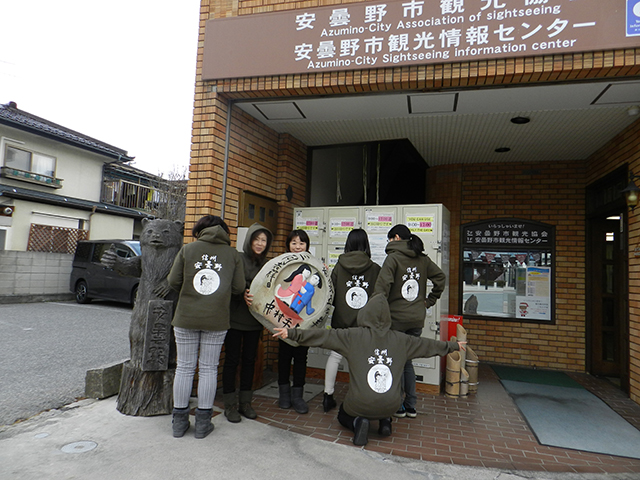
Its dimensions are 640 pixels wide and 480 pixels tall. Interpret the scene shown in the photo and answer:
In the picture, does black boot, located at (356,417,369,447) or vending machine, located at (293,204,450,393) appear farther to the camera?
vending machine, located at (293,204,450,393)

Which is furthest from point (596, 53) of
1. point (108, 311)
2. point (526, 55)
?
point (108, 311)

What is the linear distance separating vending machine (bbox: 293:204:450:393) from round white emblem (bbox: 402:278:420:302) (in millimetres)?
764

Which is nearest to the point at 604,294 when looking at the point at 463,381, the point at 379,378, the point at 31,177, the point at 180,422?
the point at 463,381

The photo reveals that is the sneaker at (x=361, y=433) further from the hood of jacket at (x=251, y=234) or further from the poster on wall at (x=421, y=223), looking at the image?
the poster on wall at (x=421, y=223)

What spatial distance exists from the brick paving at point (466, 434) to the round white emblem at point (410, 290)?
1167 mm

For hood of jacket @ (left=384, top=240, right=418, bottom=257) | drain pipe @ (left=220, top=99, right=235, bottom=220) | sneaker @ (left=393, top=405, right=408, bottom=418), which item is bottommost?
sneaker @ (left=393, top=405, right=408, bottom=418)

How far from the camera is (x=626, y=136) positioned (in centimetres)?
489

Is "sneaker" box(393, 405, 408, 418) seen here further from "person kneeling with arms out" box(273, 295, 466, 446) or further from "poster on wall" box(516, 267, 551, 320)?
"poster on wall" box(516, 267, 551, 320)

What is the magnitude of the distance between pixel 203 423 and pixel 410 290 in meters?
2.15

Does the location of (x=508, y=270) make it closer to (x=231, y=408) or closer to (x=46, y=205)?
(x=231, y=408)

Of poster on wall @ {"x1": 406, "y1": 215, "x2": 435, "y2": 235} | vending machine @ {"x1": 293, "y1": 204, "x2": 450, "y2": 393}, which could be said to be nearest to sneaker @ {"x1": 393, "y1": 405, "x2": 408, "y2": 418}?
vending machine @ {"x1": 293, "y1": 204, "x2": 450, "y2": 393}

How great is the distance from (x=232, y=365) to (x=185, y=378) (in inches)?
18.8

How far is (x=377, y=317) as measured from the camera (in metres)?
3.24

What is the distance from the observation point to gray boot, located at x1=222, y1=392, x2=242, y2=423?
3536 millimetres
